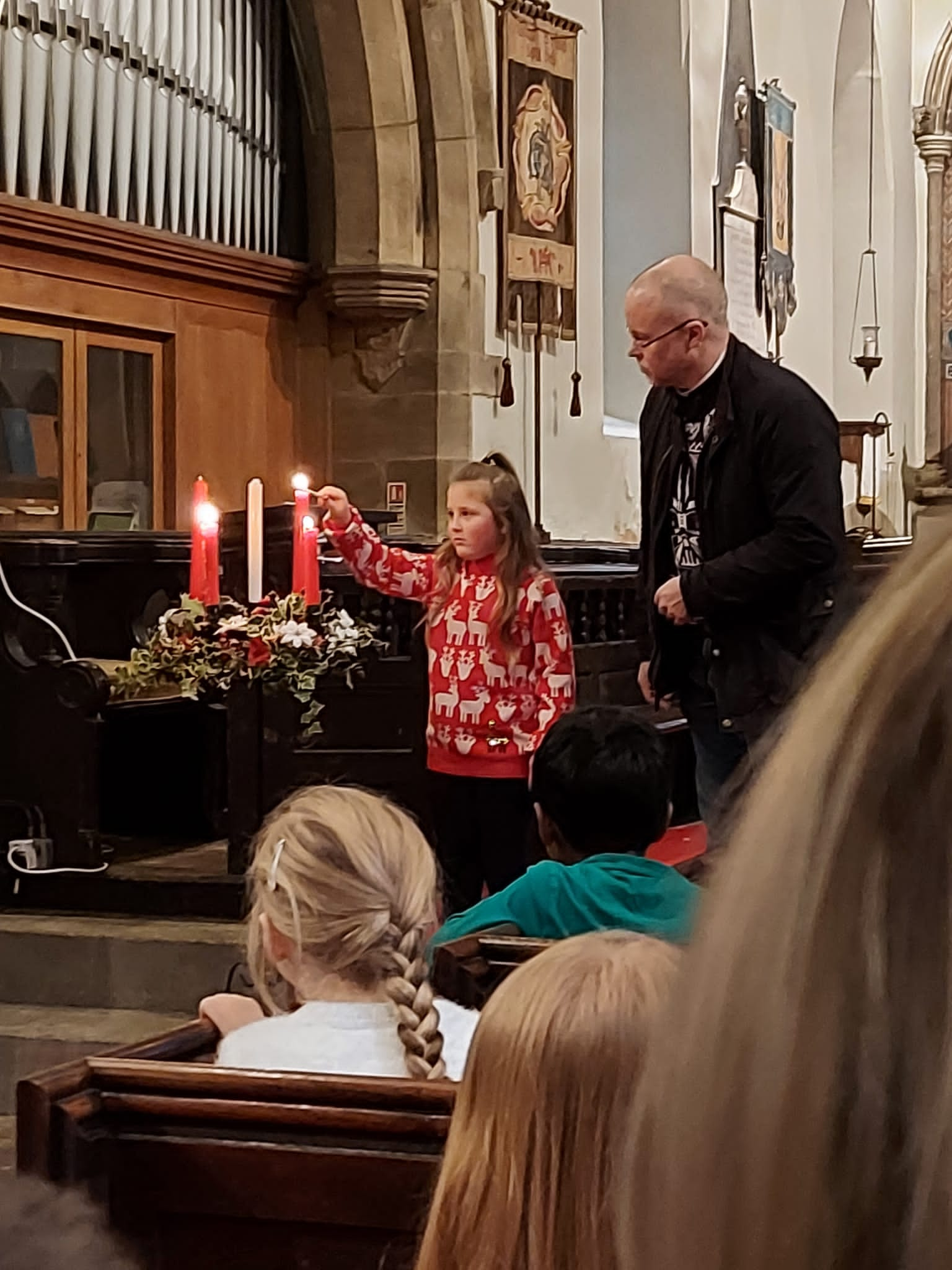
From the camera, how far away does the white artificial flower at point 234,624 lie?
453 cm

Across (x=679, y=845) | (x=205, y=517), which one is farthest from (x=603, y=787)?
(x=679, y=845)

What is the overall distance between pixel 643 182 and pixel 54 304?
4.29 meters

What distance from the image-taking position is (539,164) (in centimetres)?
854

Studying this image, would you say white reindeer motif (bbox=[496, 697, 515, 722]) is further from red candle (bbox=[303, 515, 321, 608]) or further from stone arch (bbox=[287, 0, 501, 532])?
stone arch (bbox=[287, 0, 501, 532])

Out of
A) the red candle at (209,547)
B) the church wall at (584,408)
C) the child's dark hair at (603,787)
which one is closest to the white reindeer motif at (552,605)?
the red candle at (209,547)

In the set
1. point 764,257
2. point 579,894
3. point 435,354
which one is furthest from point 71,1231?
point 764,257

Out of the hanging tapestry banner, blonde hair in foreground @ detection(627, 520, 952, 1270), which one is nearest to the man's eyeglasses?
blonde hair in foreground @ detection(627, 520, 952, 1270)

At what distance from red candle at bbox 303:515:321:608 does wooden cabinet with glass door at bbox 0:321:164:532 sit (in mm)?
2220

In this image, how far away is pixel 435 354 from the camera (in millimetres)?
7766

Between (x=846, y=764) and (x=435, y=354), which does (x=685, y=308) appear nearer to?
(x=846, y=764)

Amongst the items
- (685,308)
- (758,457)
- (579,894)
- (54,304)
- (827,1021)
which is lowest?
(579,894)

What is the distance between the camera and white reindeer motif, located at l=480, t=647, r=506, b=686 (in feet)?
15.5

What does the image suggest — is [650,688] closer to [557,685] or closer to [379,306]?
[557,685]

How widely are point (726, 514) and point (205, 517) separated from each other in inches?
42.9
